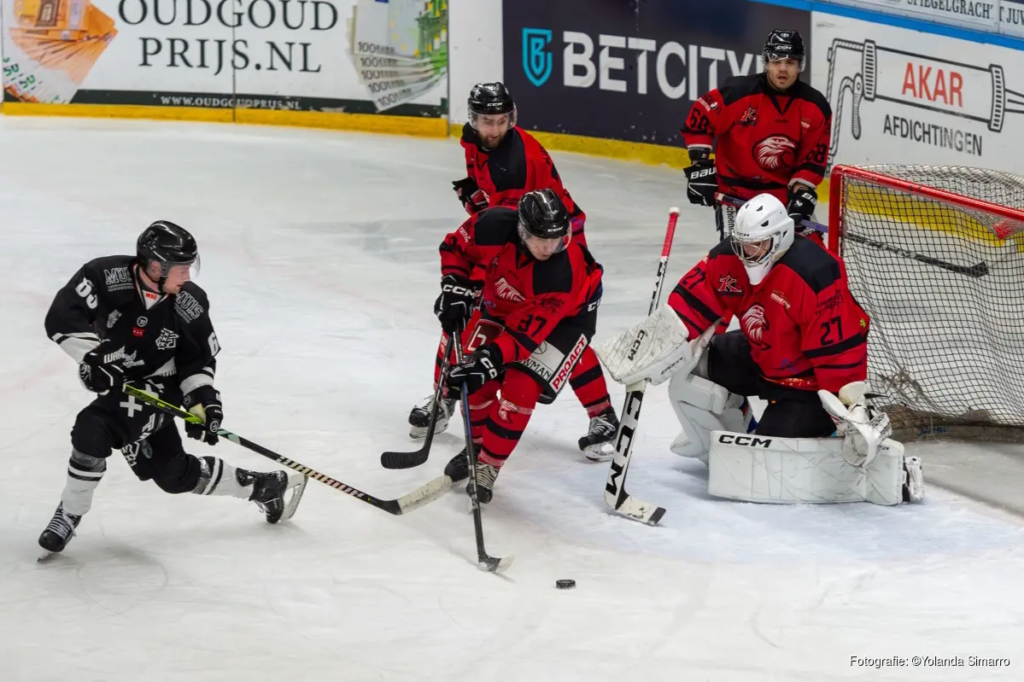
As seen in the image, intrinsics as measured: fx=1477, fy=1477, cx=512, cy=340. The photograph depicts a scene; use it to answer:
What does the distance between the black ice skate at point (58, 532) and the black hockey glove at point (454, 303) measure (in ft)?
4.00

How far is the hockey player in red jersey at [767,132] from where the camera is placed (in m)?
5.46

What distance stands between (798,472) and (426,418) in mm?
1265

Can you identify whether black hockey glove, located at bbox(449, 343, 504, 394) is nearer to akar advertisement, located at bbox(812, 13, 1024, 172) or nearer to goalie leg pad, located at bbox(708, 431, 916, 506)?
goalie leg pad, located at bbox(708, 431, 916, 506)

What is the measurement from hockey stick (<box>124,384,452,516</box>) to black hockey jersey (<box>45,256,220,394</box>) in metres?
0.10

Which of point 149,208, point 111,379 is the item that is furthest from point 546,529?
point 149,208

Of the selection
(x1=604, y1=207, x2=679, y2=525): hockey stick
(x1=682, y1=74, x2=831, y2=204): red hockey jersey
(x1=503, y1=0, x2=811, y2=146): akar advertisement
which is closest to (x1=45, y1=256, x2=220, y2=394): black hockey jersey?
(x1=604, y1=207, x2=679, y2=525): hockey stick

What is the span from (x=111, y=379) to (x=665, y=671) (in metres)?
1.45

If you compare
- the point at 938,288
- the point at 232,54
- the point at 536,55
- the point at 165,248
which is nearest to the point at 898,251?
the point at 938,288

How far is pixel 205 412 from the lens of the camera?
3658mm

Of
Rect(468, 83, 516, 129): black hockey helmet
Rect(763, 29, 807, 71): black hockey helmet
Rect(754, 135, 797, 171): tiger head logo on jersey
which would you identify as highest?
Rect(763, 29, 807, 71): black hockey helmet

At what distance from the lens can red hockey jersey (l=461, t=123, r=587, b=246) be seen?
4801mm

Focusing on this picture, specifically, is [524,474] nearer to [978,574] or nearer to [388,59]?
[978,574]

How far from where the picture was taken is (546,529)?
402 cm

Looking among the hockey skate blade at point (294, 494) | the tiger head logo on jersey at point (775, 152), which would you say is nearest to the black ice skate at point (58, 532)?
the hockey skate blade at point (294, 494)
